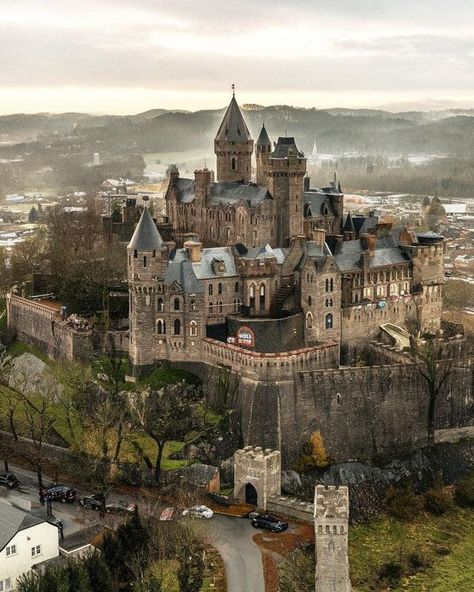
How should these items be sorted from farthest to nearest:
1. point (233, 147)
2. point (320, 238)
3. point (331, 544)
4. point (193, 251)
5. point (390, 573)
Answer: point (233, 147)
point (320, 238)
point (193, 251)
point (390, 573)
point (331, 544)

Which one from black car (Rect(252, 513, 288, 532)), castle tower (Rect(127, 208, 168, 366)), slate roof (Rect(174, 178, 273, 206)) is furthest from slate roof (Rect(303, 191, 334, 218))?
black car (Rect(252, 513, 288, 532))

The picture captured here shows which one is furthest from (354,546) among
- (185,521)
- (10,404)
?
(10,404)

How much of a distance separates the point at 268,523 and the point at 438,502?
12.1 metres

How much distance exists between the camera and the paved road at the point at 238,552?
44.3m

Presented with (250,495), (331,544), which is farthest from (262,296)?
(331,544)

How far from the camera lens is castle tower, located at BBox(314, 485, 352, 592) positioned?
144 ft

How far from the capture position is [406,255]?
71000mm

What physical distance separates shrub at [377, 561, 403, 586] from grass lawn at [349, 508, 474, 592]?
208 mm

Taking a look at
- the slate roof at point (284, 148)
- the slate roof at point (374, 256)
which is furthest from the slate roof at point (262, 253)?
the slate roof at point (284, 148)

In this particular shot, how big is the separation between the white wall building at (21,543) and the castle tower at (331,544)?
11923 millimetres

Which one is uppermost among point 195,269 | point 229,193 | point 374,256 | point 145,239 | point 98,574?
point 229,193

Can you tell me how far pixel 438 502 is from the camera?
2216 inches

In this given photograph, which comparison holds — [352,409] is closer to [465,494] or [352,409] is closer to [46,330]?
[465,494]

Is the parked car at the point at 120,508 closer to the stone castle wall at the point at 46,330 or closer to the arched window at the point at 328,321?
the stone castle wall at the point at 46,330
